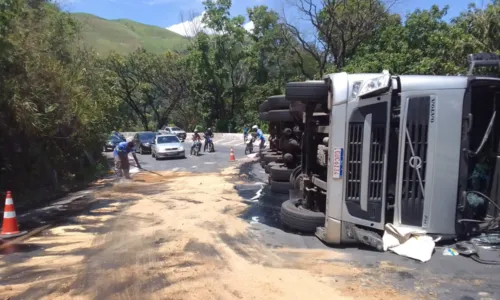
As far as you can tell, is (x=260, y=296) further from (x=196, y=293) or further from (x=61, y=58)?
(x=61, y=58)

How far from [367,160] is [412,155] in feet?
1.89

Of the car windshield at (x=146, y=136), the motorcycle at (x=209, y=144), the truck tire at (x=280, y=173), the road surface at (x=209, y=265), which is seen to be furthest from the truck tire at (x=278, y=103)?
the car windshield at (x=146, y=136)

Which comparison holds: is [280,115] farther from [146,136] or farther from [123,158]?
[146,136]

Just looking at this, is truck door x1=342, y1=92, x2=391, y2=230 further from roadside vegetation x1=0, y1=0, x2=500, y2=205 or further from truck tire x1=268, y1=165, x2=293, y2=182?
roadside vegetation x1=0, y1=0, x2=500, y2=205

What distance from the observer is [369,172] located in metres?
5.97

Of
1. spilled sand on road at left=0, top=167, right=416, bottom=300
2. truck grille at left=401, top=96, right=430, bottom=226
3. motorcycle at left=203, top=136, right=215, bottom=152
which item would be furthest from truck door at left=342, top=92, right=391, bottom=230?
motorcycle at left=203, top=136, right=215, bottom=152

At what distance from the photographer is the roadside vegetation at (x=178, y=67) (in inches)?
430

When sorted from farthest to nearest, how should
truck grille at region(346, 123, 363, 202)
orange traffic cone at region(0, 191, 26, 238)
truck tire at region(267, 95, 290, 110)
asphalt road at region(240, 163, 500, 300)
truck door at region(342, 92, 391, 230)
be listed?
truck tire at region(267, 95, 290, 110)
orange traffic cone at region(0, 191, 26, 238)
truck grille at region(346, 123, 363, 202)
truck door at region(342, 92, 391, 230)
asphalt road at region(240, 163, 500, 300)

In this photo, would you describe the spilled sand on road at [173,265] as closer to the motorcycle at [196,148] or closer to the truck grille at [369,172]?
the truck grille at [369,172]

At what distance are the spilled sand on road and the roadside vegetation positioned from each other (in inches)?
153

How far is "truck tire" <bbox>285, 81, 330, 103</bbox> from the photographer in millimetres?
6695

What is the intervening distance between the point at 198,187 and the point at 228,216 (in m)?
4.33

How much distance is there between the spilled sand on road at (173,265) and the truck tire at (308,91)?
7.37 feet

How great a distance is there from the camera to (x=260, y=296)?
4637mm
